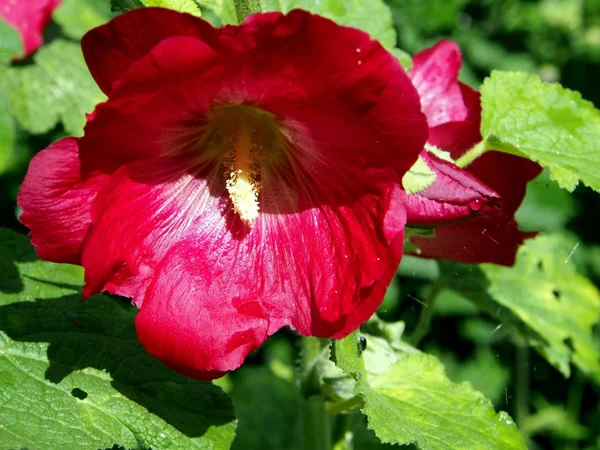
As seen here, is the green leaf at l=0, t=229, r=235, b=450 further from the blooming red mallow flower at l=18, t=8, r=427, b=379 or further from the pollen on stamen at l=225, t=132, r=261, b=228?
the pollen on stamen at l=225, t=132, r=261, b=228

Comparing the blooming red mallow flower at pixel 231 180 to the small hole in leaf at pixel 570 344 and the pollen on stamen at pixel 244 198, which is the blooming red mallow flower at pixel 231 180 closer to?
the pollen on stamen at pixel 244 198

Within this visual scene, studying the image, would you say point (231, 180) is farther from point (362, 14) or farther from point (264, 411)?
point (264, 411)

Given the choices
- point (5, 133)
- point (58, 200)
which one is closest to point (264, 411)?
point (5, 133)

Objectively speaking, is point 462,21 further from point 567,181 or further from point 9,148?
point 567,181

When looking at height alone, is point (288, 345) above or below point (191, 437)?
below

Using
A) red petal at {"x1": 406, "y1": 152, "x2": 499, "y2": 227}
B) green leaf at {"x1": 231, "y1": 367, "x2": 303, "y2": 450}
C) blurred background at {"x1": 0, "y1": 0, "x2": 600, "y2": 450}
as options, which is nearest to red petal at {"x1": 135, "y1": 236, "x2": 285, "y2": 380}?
red petal at {"x1": 406, "y1": 152, "x2": 499, "y2": 227}

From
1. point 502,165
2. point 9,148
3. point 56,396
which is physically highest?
point 502,165

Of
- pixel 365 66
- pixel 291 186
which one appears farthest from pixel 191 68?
pixel 291 186
